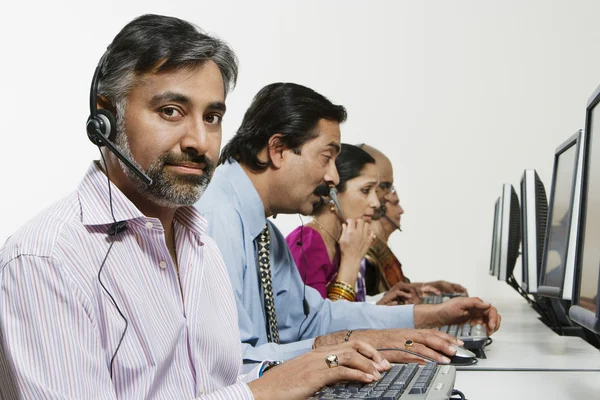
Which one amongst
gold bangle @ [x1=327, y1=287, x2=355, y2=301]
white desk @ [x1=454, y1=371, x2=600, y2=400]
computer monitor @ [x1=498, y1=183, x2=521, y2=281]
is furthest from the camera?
computer monitor @ [x1=498, y1=183, x2=521, y2=281]

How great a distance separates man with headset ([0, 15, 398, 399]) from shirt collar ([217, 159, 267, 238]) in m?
0.55

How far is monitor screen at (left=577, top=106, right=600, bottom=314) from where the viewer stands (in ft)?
3.98

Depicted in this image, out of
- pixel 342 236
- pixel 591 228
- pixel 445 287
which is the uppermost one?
pixel 591 228

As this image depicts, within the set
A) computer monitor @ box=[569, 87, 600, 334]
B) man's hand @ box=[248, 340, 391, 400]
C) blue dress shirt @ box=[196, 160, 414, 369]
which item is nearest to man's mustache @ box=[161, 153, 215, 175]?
man's hand @ box=[248, 340, 391, 400]

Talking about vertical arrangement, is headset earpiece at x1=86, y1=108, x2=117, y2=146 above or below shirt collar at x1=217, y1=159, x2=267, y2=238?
above

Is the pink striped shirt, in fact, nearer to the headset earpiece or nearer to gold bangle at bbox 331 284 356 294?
the headset earpiece

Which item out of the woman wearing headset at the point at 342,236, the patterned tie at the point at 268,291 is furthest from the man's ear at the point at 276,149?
the woman wearing headset at the point at 342,236

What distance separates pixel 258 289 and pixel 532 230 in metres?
0.80

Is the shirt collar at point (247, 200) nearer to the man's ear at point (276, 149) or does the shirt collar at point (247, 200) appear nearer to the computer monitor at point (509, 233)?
the man's ear at point (276, 149)

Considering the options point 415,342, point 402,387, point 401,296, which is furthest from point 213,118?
point 401,296

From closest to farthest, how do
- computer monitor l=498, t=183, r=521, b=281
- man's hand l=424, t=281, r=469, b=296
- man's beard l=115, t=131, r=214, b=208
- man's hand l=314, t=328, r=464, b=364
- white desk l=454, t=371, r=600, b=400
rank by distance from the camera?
1. man's beard l=115, t=131, r=214, b=208
2. white desk l=454, t=371, r=600, b=400
3. man's hand l=314, t=328, r=464, b=364
4. computer monitor l=498, t=183, r=521, b=281
5. man's hand l=424, t=281, r=469, b=296

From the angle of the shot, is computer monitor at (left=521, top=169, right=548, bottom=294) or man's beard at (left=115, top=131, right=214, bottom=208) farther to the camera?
computer monitor at (left=521, top=169, right=548, bottom=294)

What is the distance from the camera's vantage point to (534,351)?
181cm

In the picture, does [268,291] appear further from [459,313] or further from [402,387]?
[402,387]
